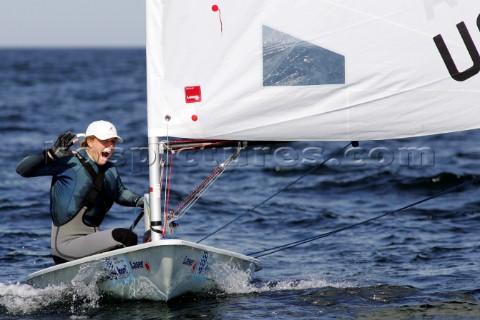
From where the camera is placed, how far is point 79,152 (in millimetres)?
5836

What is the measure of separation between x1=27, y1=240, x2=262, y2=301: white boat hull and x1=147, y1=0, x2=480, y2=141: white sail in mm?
773

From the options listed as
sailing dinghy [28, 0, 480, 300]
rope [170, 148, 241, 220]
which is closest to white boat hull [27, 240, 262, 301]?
sailing dinghy [28, 0, 480, 300]

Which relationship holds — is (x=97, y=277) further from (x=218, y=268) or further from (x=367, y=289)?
(x=367, y=289)

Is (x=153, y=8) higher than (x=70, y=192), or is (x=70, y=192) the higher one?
(x=153, y=8)

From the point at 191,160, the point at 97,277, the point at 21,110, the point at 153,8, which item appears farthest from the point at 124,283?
the point at 21,110

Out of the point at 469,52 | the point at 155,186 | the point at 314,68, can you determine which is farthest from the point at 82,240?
the point at 469,52

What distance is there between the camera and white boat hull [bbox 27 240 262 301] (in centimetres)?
542

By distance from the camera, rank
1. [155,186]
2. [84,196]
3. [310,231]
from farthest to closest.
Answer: [310,231]
[84,196]
[155,186]

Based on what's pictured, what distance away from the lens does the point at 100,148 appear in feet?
19.1

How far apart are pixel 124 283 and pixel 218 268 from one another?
651mm

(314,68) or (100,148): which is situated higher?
(314,68)

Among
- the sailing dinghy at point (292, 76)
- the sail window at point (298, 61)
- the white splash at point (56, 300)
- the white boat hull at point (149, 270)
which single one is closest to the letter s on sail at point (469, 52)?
the sailing dinghy at point (292, 76)

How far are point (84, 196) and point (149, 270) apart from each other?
72 cm

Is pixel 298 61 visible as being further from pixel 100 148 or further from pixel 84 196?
pixel 84 196
